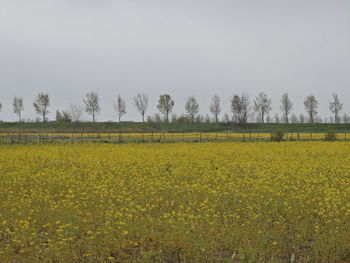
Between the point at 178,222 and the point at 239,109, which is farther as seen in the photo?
the point at 239,109

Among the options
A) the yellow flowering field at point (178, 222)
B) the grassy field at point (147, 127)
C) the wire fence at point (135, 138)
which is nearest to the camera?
the yellow flowering field at point (178, 222)

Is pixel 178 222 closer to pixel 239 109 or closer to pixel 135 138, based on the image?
pixel 135 138

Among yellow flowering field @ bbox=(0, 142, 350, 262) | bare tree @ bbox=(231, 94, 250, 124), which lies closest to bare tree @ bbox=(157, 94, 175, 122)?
bare tree @ bbox=(231, 94, 250, 124)

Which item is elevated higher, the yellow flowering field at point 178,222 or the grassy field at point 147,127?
the grassy field at point 147,127

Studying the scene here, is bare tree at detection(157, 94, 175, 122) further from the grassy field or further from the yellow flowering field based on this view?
the yellow flowering field

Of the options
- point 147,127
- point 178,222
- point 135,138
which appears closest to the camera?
point 178,222

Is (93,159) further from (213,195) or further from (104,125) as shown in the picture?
(104,125)

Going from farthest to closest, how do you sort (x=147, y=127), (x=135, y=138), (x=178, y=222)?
(x=147, y=127) < (x=135, y=138) < (x=178, y=222)

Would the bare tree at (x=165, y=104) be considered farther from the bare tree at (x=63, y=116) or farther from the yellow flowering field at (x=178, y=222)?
the yellow flowering field at (x=178, y=222)

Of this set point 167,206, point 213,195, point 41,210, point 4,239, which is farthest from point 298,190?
point 4,239

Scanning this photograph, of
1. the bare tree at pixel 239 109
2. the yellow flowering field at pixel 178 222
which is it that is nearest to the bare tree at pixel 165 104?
the bare tree at pixel 239 109

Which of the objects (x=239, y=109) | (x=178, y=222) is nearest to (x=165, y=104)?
(x=239, y=109)

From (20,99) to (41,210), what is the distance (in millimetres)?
99194

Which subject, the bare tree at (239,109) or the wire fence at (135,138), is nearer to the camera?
the wire fence at (135,138)
